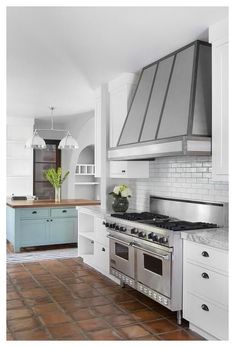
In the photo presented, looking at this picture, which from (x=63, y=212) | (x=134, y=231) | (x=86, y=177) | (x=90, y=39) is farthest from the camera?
(x=86, y=177)

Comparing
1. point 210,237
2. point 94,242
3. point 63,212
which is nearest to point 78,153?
point 63,212

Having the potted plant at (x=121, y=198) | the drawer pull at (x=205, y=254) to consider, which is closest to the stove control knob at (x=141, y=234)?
the drawer pull at (x=205, y=254)

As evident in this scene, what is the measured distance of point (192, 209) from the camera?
4082mm

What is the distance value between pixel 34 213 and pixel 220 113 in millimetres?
4272

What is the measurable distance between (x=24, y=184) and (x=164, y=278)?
609cm

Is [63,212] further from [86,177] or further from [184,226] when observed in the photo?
[184,226]

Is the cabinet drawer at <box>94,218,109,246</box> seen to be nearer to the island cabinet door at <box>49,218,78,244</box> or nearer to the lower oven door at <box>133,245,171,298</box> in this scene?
the lower oven door at <box>133,245,171,298</box>

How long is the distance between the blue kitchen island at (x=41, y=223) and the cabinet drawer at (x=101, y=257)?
1660mm

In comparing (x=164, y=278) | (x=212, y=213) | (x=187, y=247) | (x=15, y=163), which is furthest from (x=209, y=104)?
(x=15, y=163)

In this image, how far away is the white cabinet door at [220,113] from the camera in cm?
322

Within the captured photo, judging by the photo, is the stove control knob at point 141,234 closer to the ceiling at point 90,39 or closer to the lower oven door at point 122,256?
the lower oven door at point 122,256

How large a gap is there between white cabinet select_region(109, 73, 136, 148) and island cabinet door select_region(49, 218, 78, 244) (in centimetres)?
206
